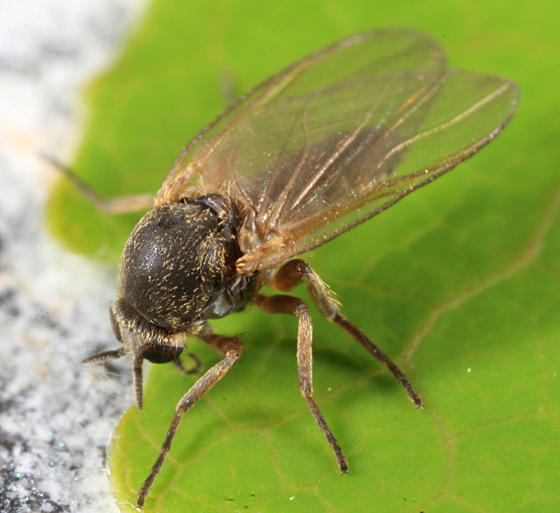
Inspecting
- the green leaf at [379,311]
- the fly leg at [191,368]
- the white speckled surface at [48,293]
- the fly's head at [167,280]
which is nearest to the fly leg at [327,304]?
the green leaf at [379,311]

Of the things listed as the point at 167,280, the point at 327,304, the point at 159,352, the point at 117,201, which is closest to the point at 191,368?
the point at 159,352

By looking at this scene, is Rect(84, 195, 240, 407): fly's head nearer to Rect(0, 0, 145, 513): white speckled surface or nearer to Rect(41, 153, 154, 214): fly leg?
Rect(0, 0, 145, 513): white speckled surface

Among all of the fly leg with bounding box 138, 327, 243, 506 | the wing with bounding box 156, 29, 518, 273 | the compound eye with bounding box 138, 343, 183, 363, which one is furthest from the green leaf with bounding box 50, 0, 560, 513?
the wing with bounding box 156, 29, 518, 273

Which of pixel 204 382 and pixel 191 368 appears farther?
pixel 191 368

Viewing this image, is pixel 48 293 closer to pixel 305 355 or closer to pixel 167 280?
pixel 167 280

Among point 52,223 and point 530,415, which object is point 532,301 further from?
point 52,223
